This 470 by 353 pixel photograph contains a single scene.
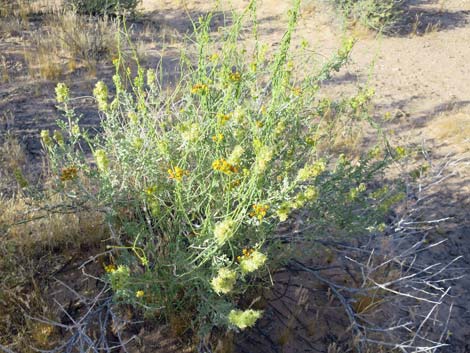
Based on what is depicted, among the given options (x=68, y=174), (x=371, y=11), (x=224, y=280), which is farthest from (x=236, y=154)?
(x=371, y=11)

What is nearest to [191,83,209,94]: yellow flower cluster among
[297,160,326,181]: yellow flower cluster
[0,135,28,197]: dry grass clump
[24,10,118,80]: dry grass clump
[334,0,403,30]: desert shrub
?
[297,160,326,181]: yellow flower cluster

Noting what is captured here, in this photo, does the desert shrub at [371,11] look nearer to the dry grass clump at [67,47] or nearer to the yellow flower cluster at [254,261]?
the dry grass clump at [67,47]

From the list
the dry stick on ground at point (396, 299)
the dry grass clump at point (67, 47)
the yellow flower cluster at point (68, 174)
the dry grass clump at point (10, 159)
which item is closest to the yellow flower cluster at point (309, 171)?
the dry stick on ground at point (396, 299)

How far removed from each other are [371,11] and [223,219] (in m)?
5.81

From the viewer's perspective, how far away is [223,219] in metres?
2.02

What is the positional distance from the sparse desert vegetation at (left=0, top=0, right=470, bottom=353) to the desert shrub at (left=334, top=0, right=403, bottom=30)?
2570 millimetres

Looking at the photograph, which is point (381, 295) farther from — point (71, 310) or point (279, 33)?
point (279, 33)

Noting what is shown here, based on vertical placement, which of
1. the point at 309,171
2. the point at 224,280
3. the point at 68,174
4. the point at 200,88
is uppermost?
the point at 200,88

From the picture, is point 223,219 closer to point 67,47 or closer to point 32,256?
point 32,256

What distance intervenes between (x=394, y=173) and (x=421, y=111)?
1.52 m

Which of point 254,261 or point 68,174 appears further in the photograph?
point 68,174

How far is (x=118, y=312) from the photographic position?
2.13m

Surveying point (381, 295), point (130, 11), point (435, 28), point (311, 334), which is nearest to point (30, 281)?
point (311, 334)

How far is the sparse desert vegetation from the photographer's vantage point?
1.83 metres
